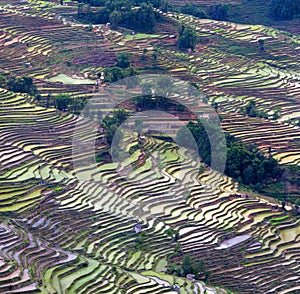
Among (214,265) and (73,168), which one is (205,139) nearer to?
(73,168)

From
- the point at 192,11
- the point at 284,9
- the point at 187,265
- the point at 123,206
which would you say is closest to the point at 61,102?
the point at 123,206

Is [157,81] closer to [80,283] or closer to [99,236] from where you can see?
[99,236]

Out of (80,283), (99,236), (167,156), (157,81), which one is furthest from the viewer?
(157,81)

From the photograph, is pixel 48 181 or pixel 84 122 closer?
pixel 48 181

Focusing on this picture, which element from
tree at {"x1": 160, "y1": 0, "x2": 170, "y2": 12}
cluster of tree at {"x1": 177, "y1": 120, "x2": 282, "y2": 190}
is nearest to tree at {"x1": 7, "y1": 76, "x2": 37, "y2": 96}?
cluster of tree at {"x1": 177, "y1": 120, "x2": 282, "y2": 190}

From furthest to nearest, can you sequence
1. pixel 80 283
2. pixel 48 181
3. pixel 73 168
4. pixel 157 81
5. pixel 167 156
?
pixel 157 81 → pixel 167 156 → pixel 73 168 → pixel 48 181 → pixel 80 283

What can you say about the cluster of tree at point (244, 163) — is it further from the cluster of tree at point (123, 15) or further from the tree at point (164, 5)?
the tree at point (164, 5)

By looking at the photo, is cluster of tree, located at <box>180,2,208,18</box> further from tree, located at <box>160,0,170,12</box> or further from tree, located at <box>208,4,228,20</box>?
tree, located at <box>160,0,170,12</box>

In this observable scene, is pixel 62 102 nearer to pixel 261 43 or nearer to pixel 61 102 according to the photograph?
pixel 61 102

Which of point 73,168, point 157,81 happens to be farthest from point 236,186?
point 157,81
